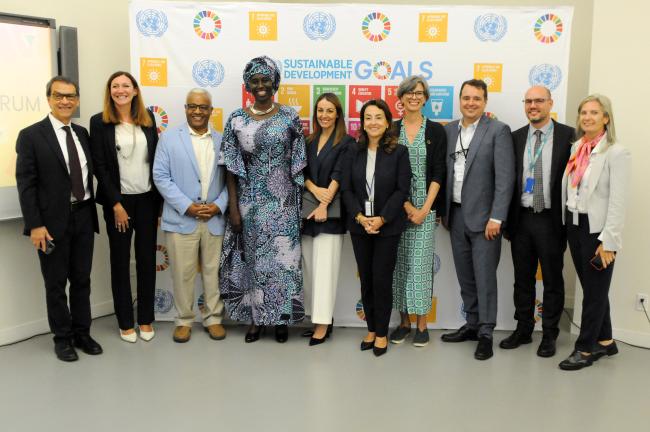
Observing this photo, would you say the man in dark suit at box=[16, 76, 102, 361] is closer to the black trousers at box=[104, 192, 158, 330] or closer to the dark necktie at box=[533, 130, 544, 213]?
the black trousers at box=[104, 192, 158, 330]

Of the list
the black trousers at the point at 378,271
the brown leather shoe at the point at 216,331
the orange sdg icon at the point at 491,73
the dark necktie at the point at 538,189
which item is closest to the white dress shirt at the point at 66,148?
the brown leather shoe at the point at 216,331

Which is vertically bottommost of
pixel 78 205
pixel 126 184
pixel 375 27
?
pixel 78 205

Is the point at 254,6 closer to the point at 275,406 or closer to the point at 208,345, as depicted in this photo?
the point at 208,345

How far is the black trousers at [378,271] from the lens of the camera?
3.70 metres

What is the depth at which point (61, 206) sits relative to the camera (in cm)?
352

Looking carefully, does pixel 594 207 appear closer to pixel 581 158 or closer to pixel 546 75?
pixel 581 158

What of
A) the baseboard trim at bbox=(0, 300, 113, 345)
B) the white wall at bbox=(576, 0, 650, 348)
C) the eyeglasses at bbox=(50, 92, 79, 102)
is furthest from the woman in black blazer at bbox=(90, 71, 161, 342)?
the white wall at bbox=(576, 0, 650, 348)

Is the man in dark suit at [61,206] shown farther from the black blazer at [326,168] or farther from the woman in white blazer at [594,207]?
the woman in white blazer at [594,207]

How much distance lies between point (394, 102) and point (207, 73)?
4.70ft

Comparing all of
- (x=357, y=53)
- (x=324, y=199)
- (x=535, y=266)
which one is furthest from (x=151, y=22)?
(x=535, y=266)

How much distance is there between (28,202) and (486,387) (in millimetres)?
2959

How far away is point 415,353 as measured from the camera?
12.7 ft

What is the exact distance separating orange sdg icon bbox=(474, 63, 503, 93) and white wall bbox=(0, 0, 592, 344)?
352 millimetres

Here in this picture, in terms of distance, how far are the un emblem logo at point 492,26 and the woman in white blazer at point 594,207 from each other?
991 millimetres
